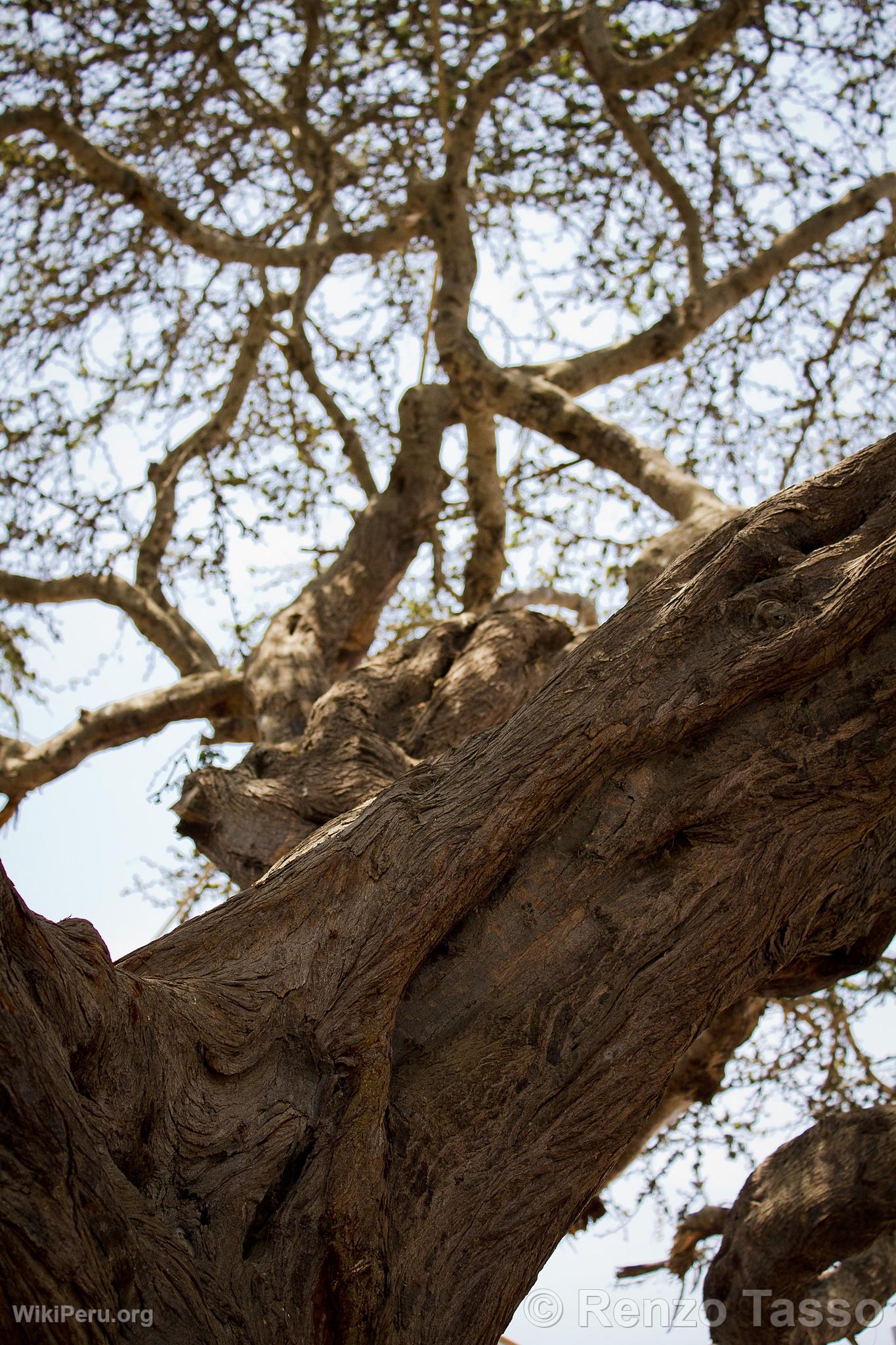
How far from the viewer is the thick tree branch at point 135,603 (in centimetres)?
599

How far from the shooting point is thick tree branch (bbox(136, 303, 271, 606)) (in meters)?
5.93

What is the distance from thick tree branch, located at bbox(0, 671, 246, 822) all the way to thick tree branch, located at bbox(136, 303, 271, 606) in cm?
79

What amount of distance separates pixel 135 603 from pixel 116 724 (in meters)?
0.83

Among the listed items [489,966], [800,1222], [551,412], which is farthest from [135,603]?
[800,1222]

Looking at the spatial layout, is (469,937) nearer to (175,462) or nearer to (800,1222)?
(800,1222)

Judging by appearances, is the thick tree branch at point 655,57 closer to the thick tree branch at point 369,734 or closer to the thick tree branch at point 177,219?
the thick tree branch at point 177,219

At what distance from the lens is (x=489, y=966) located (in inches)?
99.9

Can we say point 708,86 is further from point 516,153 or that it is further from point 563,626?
point 563,626

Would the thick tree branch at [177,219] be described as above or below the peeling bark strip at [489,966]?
above

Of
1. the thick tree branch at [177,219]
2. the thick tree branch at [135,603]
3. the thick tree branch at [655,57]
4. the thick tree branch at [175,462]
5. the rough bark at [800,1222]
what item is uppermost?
the thick tree branch at [655,57]

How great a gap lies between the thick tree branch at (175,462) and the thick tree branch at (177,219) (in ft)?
1.16

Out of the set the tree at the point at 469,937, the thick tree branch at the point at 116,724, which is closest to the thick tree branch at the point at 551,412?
the tree at the point at 469,937

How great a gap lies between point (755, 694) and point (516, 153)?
6.23 meters

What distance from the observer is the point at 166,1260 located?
1827 mm
